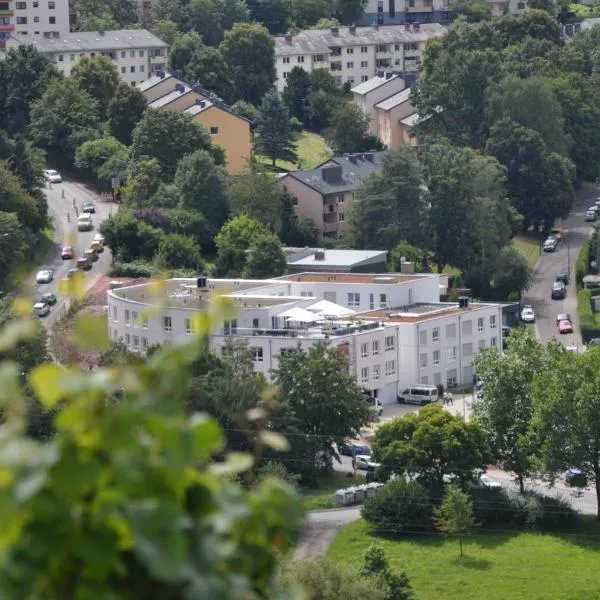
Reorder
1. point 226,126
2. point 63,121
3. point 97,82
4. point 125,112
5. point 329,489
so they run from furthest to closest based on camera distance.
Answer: point 97,82
point 125,112
point 226,126
point 63,121
point 329,489

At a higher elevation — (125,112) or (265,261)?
(125,112)

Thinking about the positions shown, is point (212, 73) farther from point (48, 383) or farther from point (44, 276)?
point (48, 383)

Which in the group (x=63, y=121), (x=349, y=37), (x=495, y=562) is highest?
(x=349, y=37)

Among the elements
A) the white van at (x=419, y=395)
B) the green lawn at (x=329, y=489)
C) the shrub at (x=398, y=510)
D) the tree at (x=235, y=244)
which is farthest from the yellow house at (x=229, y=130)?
the shrub at (x=398, y=510)

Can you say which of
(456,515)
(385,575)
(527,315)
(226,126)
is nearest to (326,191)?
(226,126)

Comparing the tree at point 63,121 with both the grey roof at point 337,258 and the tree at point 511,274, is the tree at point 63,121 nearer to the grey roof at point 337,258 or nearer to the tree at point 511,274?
the grey roof at point 337,258

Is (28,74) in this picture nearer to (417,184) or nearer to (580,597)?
(417,184)

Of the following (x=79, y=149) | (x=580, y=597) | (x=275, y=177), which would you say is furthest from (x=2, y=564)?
(x=79, y=149)
